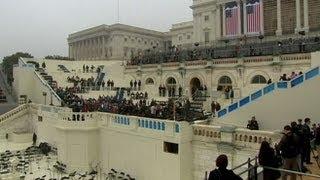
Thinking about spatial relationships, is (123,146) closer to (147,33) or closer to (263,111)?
(263,111)

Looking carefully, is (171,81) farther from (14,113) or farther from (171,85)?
(14,113)

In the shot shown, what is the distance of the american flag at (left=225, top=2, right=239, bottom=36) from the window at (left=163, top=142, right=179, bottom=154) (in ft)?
108

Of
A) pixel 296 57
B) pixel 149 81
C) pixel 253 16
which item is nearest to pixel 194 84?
pixel 149 81

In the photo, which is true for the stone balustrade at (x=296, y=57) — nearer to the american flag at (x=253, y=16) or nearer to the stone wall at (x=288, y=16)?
the stone wall at (x=288, y=16)

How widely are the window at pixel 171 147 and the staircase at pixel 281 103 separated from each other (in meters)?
3.46

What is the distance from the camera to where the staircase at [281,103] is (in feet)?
58.5

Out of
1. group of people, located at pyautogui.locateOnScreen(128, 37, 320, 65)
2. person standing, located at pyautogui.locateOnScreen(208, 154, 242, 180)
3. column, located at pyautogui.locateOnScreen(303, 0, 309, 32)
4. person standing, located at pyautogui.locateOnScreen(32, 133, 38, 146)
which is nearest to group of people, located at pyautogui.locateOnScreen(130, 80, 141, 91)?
group of people, located at pyautogui.locateOnScreen(128, 37, 320, 65)

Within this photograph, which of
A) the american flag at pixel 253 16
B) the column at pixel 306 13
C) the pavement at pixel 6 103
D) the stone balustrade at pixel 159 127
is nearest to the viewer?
the stone balustrade at pixel 159 127

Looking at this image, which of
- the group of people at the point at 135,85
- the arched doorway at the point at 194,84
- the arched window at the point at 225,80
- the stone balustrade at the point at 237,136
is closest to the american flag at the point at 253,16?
the arched doorway at the point at 194,84

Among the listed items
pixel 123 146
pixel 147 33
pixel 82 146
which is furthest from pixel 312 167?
pixel 147 33

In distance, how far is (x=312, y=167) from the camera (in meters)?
12.5

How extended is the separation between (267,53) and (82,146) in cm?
1729

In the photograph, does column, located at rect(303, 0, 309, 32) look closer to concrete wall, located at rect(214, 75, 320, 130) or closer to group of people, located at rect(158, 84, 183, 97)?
group of people, located at rect(158, 84, 183, 97)

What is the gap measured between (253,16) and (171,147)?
32.5 m
